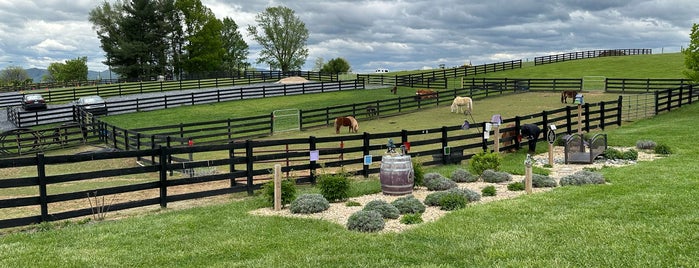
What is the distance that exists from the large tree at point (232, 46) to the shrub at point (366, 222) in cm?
8681

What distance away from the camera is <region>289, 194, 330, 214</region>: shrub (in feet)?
28.2

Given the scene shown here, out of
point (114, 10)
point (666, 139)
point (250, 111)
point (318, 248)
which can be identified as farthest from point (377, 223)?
point (114, 10)

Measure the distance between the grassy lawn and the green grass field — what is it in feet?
0.04

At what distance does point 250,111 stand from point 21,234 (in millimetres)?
28011

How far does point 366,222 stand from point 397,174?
9.34 feet

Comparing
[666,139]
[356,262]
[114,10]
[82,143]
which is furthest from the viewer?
[114,10]

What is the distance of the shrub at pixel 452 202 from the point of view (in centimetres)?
852

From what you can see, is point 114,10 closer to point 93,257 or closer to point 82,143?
point 82,143

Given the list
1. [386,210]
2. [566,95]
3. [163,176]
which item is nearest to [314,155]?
[163,176]

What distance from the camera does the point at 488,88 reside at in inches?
1641

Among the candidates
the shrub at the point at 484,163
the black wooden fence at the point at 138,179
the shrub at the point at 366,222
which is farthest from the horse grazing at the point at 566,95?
the shrub at the point at 366,222

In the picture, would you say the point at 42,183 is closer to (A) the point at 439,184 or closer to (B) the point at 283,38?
(A) the point at 439,184

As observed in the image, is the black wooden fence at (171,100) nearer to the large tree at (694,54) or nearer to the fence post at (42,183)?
the fence post at (42,183)

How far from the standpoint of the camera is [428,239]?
21.6ft
